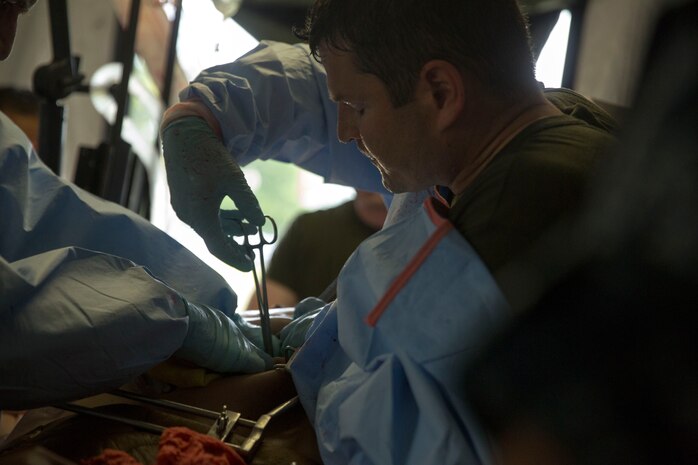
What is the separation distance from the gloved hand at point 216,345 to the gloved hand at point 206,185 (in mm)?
220

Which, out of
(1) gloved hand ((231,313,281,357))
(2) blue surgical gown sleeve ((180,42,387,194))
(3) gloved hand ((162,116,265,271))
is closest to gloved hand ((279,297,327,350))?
(1) gloved hand ((231,313,281,357))

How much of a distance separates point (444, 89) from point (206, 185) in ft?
1.73

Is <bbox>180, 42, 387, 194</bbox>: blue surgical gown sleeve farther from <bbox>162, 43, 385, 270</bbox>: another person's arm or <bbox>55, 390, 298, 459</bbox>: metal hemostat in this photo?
<bbox>55, 390, 298, 459</bbox>: metal hemostat

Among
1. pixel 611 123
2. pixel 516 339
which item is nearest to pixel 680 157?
pixel 516 339

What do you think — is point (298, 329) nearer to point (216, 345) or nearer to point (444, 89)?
point (216, 345)

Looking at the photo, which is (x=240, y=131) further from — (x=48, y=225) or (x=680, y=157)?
(x=680, y=157)

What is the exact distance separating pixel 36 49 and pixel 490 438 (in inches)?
137

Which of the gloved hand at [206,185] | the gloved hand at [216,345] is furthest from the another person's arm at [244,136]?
the gloved hand at [216,345]

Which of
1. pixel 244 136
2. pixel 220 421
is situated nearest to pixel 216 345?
pixel 220 421

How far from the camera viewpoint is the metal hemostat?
0.99 meters

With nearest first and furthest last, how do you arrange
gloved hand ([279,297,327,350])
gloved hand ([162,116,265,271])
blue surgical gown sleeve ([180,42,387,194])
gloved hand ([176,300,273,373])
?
gloved hand ([176,300,273,373]) < gloved hand ([279,297,327,350]) < gloved hand ([162,116,265,271]) < blue surgical gown sleeve ([180,42,387,194])

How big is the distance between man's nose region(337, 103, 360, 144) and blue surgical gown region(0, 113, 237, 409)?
13.1 inches

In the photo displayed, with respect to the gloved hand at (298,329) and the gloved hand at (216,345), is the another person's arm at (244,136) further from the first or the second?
the gloved hand at (216,345)

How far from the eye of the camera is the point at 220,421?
1028 mm
